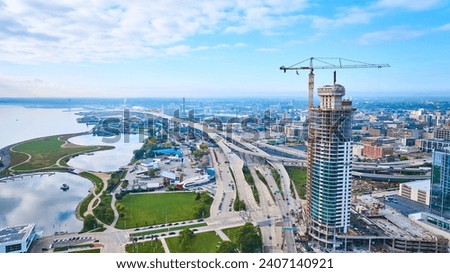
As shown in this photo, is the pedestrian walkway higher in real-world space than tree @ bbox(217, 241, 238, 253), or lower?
lower

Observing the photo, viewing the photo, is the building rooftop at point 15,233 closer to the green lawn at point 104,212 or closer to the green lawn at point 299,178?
the green lawn at point 104,212

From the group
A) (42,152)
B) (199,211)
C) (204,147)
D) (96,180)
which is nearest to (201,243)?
(199,211)

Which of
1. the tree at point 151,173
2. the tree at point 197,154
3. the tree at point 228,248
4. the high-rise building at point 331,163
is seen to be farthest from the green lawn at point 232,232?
the tree at point 197,154

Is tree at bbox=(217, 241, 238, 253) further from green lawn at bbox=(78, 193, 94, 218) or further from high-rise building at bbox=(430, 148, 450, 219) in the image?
high-rise building at bbox=(430, 148, 450, 219)

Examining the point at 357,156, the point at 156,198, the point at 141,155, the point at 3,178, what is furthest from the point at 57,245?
the point at 357,156

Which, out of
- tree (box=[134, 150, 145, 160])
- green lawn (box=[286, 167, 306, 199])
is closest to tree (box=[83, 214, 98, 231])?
green lawn (box=[286, 167, 306, 199])

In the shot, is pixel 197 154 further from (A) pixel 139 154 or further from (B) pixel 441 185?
(B) pixel 441 185
